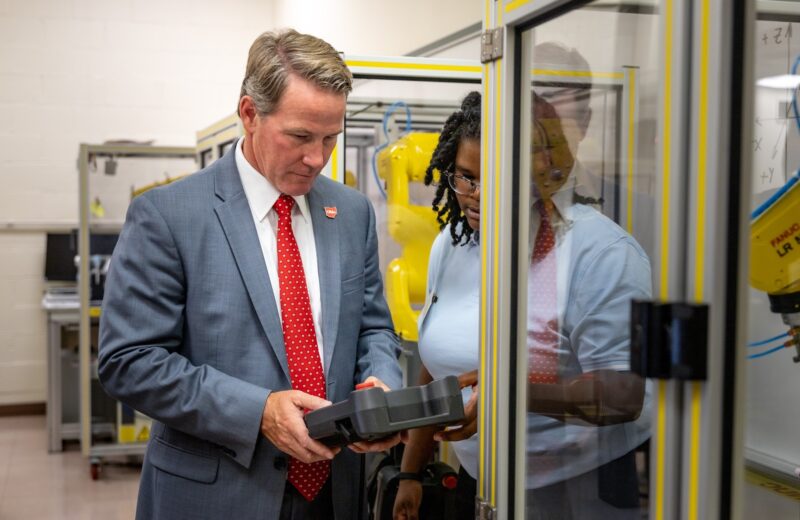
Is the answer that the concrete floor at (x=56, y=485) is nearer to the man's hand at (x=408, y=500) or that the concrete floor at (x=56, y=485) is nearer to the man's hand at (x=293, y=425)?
the man's hand at (x=408, y=500)

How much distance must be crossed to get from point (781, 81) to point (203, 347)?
91 centimetres

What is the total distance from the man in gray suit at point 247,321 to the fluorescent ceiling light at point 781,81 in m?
0.69

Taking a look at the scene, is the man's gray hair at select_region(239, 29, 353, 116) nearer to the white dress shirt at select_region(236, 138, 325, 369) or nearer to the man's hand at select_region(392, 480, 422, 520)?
the white dress shirt at select_region(236, 138, 325, 369)

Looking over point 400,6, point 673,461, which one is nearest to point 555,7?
point 673,461

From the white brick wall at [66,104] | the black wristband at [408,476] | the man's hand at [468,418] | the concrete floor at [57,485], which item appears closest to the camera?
the man's hand at [468,418]

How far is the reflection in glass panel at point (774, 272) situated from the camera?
83 centimetres

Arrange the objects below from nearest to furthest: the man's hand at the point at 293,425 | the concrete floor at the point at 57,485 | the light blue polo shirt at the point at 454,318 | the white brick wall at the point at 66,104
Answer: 1. the man's hand at the point at 293,425
2. the light blue polo shirt at the point at 454,318
3. the concrete floor at the point at 57,485
4. the white brick wall at the point at 66,104

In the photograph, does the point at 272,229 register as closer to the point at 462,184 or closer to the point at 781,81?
the point at 462,184

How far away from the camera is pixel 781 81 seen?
0.92 metres

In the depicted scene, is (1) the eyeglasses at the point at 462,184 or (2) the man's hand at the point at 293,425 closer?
(2) the man's hand at the point at 293,425

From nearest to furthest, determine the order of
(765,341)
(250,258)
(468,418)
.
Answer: (765,341), (250,258), (468,418)

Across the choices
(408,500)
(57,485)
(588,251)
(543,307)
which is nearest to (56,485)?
(57,485)

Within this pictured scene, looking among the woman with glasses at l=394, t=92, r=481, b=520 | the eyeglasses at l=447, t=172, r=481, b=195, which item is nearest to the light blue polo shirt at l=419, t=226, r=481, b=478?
the woman with glasses at l=394, t=92, r=481, b=520

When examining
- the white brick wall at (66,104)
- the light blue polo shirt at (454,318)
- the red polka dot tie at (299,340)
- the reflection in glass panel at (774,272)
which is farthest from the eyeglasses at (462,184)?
the white brick wall at (66,104)
